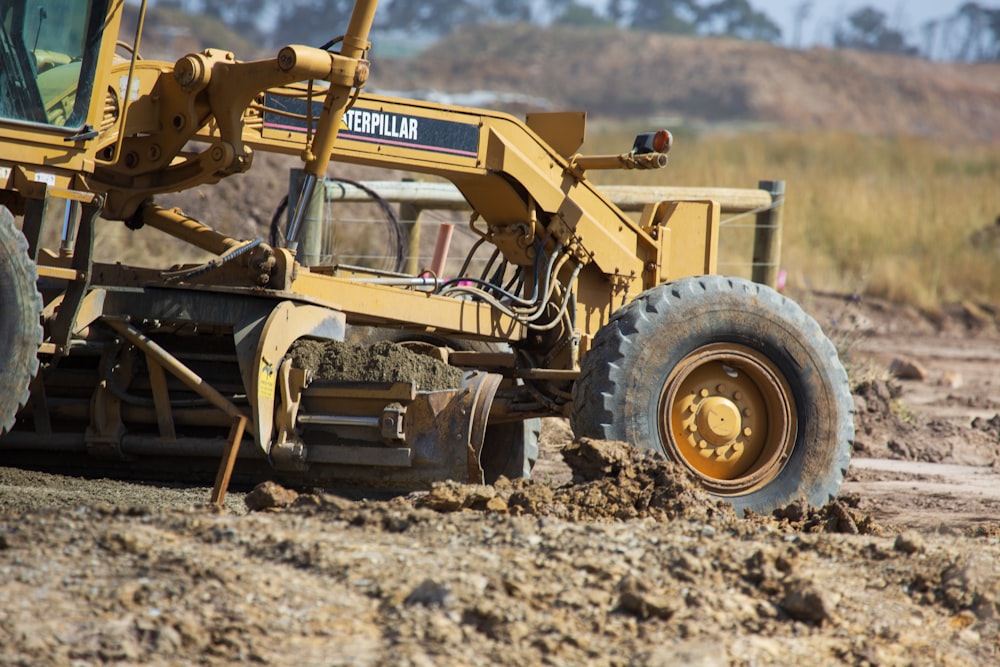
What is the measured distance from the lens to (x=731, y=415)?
6234 mm

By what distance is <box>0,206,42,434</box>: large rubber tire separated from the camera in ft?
16.7

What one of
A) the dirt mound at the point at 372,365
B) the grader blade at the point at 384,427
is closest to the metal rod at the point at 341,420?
the grader blade at the point at 384,427

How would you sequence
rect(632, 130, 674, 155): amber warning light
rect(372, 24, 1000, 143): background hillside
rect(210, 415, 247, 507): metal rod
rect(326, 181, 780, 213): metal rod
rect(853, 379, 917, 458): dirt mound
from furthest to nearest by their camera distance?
rect(372, 24, 1000, 143): background hillside
rect(326, 181, 780, 213): metal rod
rect(853, 379, 917, 458): dirt mound
rect(632, 130, 674, 155): amber warning light
rect(210, 415, 247, 507): metal rod

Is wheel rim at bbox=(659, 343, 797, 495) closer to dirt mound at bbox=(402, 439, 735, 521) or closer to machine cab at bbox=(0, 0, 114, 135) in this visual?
dirt mound at bbox=(402, 439, 735, 521)

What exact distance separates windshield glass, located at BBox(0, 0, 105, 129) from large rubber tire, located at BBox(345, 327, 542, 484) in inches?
75.1

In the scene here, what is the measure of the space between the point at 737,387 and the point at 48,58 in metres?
3.45

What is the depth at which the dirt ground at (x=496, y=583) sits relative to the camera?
3.54 metres

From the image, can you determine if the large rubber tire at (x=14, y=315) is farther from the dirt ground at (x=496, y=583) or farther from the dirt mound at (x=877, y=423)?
the dirt mound at (x=877, y=423)

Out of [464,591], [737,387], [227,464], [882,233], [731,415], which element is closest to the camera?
[464,591]

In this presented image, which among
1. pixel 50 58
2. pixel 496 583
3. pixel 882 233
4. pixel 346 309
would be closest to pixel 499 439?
pixel 346 309

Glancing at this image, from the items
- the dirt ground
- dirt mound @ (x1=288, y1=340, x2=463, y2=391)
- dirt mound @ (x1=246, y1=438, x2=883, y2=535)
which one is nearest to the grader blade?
dirt mound @ (x1=288, y1=340, x2=463, y2=391)

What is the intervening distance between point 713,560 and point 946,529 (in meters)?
2.23

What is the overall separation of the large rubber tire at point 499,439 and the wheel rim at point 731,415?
96 centimetres

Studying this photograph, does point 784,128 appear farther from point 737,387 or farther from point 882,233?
point 737,387
